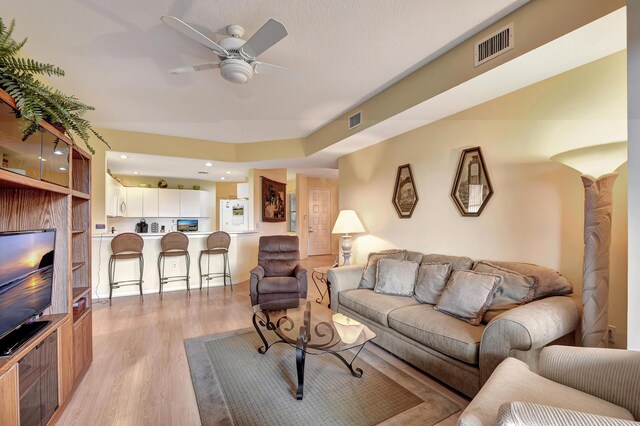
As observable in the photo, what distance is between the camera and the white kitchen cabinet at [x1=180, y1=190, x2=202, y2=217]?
7.49m

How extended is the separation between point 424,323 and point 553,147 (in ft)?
5.62

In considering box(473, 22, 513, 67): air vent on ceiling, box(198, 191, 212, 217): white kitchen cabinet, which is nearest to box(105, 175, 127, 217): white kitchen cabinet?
box(198, 191, 212, 217): white kitchen cabinet

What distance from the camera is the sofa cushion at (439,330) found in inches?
74.7

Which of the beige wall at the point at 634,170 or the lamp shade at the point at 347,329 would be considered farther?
the lamp shade at the point at 347,329

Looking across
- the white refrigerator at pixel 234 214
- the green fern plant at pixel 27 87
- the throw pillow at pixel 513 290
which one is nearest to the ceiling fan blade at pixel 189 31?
the green fern plant at pixel 27 87

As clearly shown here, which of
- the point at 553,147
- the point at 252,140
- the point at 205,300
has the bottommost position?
the point at 205,300

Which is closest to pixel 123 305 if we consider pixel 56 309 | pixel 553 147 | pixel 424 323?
pixel 56 309

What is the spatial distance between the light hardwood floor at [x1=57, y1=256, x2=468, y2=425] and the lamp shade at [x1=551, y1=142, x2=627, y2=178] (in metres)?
1.72

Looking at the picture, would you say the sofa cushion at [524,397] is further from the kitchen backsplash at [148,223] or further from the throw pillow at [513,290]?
the kitchen backsplash at [148,223]

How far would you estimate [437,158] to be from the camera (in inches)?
125

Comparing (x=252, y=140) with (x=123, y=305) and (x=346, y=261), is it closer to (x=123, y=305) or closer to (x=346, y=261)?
(x=346, y=261)

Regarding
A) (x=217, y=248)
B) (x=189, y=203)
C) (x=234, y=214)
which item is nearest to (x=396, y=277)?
(x=217, y=248)

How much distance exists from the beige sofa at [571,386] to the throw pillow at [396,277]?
144cm

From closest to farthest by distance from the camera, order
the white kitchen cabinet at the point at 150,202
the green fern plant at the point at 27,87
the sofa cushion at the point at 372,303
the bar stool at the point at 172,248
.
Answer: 1. the green fern plant at the point at 27,87
2. the sofa cushion at the point at 372,303
3. the bar stool at the point at 172,248
4. the white kitchen cabinet at the point at 150,202
